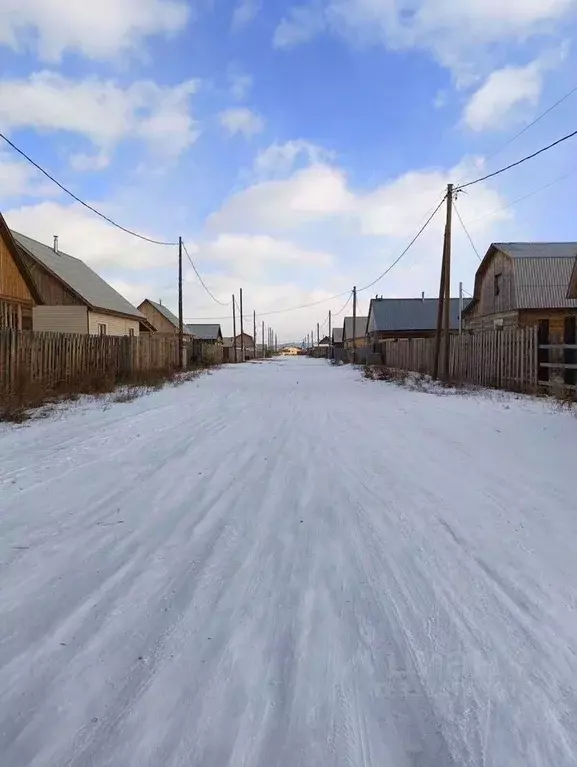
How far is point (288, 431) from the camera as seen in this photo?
28.6 feet

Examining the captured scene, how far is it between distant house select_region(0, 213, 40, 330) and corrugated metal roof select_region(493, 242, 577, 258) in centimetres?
2549

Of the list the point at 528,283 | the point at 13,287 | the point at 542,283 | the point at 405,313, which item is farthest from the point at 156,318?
the point at 542,283

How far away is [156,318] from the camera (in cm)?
6688

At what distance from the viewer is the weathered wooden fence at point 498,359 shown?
13977mm

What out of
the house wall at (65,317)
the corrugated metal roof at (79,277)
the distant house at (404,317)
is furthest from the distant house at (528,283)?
the house wall at (65,317)

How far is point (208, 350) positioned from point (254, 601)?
41581mm

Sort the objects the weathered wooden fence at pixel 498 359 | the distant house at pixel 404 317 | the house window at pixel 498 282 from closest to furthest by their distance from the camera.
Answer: the weathered wooden fence at pixel 498 359 < the house window at pixel 498 282 < the distant house at pixel 404 317

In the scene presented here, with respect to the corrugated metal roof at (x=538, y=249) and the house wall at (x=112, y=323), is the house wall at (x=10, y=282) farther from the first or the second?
the corrugated metal roof at (x=538, y=249)

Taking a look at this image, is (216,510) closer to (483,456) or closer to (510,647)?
(510,647)

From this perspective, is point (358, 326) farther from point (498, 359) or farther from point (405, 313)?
point (498, 359)

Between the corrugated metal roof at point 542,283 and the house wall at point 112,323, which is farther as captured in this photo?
the house wall at point 112,323

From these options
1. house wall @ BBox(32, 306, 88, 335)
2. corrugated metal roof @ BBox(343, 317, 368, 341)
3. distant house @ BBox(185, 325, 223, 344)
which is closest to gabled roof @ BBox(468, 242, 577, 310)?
house wall @ BBox(32, 306, 88, 335)

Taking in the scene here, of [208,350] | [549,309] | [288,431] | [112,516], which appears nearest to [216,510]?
[112,516]

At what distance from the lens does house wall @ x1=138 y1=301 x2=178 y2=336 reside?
6588 centimetres
